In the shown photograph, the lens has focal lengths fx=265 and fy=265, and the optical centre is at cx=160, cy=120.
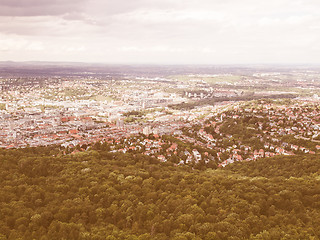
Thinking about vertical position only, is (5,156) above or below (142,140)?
above

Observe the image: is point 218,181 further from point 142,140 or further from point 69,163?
point 142,140

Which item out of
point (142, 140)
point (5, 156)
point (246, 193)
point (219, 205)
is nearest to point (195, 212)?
point (219, 205)

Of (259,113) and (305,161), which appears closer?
(305,161)

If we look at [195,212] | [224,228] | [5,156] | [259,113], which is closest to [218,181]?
[195,212]

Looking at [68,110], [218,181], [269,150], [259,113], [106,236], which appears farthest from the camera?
[68,110]

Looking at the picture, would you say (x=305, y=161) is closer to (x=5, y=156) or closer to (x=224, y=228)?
(x=224, y=228)

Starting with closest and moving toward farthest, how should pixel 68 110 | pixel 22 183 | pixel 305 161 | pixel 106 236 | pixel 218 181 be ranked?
pixel 106 236
pixel 22 183
pixel 218 181
pixel 305 161
pixel 68 110
